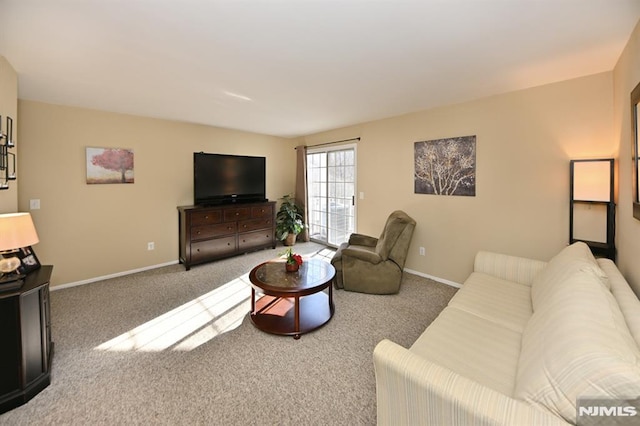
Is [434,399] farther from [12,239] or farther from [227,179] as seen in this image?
[227,179]

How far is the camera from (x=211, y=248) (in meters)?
4.39

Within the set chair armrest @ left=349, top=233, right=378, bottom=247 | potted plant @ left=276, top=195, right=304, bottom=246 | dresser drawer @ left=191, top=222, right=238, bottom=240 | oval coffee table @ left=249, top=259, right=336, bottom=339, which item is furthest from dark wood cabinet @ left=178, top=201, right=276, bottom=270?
chair armrest @ left=349, top=233, right=378, bottom=247

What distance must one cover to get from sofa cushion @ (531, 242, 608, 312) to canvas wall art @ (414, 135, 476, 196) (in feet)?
4.71

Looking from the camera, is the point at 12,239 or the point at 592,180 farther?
the point at 592,180

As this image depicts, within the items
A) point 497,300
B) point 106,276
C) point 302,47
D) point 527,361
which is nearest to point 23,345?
point 106,276

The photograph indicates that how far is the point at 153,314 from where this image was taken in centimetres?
280

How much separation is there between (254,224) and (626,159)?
473 centimetres

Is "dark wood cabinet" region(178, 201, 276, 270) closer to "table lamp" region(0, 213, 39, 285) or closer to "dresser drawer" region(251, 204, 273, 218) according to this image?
"dresser drawer" region(251, 204, 273, 218)

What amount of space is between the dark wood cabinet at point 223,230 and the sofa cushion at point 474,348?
366 centimetres

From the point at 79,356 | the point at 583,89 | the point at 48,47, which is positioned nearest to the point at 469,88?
the point at 583,89

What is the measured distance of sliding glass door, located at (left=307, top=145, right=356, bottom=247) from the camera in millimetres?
4945

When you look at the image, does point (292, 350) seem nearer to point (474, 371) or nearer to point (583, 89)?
point (474, 371)

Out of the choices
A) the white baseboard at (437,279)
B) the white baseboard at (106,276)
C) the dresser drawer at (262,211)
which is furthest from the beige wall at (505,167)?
the white baseboard at (106,276)

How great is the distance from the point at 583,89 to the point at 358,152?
9.18 feet
